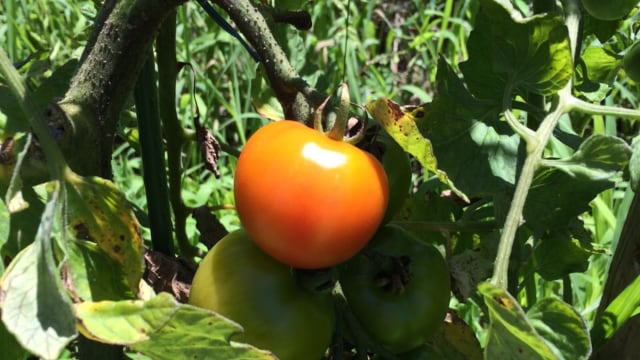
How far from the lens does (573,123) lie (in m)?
1.76

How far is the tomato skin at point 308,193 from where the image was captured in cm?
64

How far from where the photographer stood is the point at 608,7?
72 centimetres

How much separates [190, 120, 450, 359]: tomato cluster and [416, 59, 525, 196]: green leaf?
0.06 meters

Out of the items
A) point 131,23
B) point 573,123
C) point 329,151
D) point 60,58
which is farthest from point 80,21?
point 329,151

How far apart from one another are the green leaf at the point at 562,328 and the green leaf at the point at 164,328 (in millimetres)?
201

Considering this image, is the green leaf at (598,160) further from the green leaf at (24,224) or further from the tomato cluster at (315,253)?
the green leaf at (24,224)

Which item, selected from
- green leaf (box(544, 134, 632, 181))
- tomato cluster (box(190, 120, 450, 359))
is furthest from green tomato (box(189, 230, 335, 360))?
green leaf (box(544, 134, 632, 181))

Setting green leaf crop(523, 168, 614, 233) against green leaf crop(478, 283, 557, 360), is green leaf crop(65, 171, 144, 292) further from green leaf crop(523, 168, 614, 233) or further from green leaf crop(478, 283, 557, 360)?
green leaf crop(523, 168, 614, 233)

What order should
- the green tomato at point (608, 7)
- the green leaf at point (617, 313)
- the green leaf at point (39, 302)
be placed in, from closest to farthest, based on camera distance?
the green leaf at point (39, 302) → the green tomato at point (608, 7) → the green leaf at point (617, 313)

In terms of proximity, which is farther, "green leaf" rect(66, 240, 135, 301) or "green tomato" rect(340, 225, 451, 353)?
"green tomato" rect(340, 225, 451, 353)

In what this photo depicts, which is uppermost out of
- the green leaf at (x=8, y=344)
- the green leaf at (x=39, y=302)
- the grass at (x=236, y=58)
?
the green leaf at (x=39, y=302)

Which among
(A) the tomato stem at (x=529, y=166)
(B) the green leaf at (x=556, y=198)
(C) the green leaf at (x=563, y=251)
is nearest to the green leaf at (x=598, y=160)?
(A) the tomato stem at (x=529, y=166)

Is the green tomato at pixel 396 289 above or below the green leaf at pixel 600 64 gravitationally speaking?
below

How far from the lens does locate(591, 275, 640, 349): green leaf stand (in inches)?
33.8
